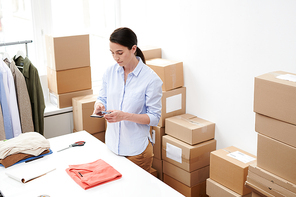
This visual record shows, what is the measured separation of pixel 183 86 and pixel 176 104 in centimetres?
19

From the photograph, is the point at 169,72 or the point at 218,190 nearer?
the point at 218,190

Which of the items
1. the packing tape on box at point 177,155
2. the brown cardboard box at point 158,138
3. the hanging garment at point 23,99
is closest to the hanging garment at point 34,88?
the hanging garment at point 23,99

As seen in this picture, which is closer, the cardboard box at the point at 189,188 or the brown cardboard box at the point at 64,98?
the cardboard box at the point at 189,188

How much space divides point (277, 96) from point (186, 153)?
43.4 inches

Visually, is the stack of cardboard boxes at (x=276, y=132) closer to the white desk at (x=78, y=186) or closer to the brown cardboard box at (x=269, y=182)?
the brown cardboard box at (x=269, y=182)

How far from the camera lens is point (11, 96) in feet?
8.04

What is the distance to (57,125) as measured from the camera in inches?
116

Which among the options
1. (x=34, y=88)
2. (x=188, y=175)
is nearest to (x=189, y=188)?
(x=188, y=175)

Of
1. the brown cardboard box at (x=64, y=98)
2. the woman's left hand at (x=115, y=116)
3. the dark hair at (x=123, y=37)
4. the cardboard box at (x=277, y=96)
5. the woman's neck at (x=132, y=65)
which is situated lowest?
the brown cardboard box at (x=64, y=98)

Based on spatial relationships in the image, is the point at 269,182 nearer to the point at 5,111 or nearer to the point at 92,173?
the point at 92,173

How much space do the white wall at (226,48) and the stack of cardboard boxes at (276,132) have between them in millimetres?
427

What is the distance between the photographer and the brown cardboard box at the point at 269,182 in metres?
1.75

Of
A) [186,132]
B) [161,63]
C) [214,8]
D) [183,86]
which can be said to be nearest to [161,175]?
[186,132]

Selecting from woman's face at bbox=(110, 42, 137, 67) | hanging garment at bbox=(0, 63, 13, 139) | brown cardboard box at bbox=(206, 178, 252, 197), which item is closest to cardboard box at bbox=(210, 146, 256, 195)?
brown cardboard box at bbox=(206, 178, 252, 197)
